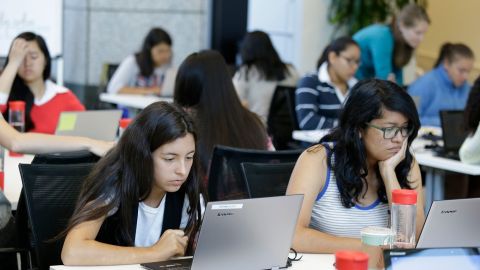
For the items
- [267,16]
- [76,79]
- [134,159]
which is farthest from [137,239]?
[267,16]

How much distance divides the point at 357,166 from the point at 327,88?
2806 millimetres

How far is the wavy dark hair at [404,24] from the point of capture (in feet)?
21.5

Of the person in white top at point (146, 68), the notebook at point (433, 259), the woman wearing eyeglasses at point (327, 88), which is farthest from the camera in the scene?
the person in white top at point (146, 68)

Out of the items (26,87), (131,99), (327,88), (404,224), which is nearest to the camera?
(404,224)

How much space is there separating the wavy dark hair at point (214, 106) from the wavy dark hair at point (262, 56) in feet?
7.66

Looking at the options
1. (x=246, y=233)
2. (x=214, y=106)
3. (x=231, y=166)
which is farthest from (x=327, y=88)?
(x=246, y=233)

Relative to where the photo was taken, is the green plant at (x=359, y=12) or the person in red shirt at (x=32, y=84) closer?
the person in red shirt at (x=32, y=84)

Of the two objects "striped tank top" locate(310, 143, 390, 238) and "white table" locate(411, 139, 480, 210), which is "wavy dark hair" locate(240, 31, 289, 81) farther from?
"striped tank top" locate(310, 143, 390, 238)

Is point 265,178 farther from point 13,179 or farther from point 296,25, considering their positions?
point 296,25

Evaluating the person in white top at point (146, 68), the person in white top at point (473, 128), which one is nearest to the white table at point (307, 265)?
the person in white top at point (473, 128)

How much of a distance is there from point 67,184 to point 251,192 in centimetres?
66

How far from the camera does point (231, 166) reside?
3744 mm

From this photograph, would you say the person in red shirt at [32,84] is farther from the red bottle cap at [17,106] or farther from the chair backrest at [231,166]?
the chair backrest at [231,166]

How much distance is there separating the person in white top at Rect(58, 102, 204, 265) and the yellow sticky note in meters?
1.55
